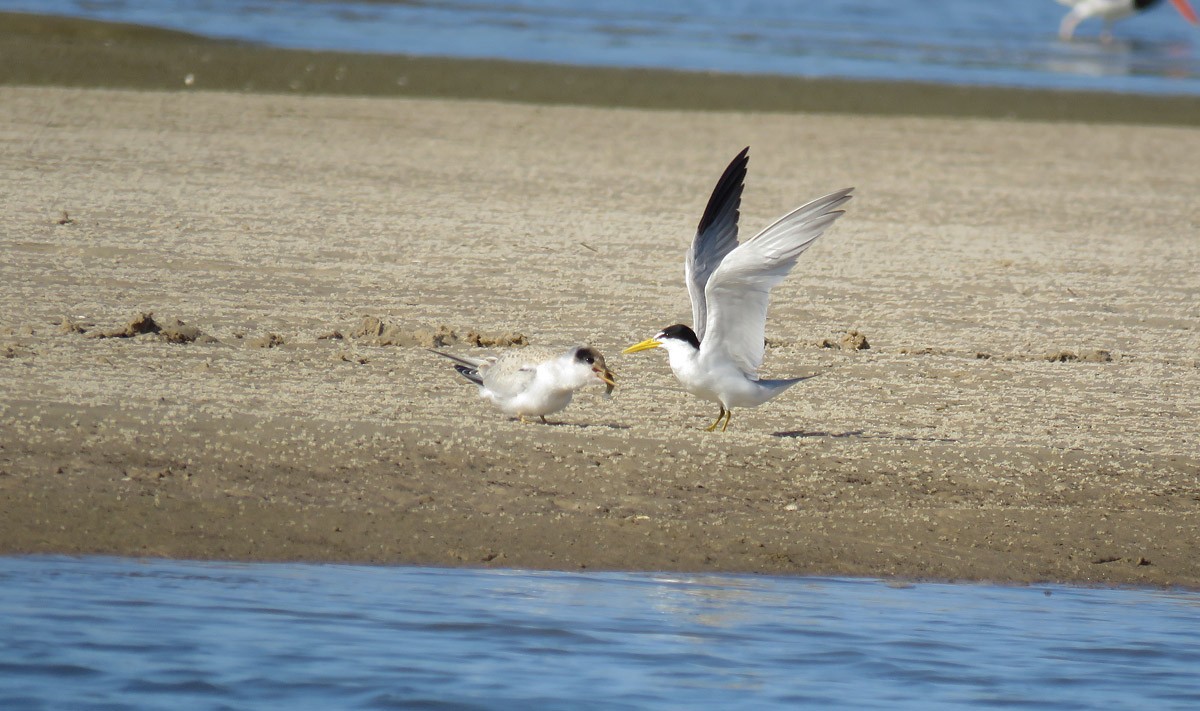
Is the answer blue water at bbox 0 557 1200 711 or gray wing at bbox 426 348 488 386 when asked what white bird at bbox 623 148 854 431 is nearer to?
gray wing at bbox 426 348 488 386

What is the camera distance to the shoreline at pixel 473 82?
1841 cm

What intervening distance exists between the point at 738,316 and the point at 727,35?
21.5 metres

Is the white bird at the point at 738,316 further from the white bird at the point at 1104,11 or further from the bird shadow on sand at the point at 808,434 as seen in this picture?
the white bird at the point at 1104,11

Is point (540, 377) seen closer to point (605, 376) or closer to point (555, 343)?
point (605, 376)

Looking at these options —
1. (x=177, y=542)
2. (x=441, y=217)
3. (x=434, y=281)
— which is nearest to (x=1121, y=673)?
(x=177, y=542)

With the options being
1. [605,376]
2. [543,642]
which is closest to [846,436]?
[605,376]

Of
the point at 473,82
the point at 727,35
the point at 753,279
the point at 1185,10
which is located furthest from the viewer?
the point at 1185,10

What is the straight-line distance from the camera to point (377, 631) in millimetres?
5785

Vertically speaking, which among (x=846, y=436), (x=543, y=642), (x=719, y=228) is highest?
(x=719, y=228)

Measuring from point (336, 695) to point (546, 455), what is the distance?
221 centimetres

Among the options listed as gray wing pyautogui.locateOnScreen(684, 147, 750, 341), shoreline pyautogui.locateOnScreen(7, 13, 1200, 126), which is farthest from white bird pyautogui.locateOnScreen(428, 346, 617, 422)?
shoreline pyautogui.locateOnScreen(7, 13, 1200, 126)

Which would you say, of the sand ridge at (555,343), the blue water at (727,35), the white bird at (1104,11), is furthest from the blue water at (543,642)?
the white bird at (1104,11)

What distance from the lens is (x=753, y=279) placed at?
755cm

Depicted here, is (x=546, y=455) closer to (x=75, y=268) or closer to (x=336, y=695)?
(x=336, y=695)
